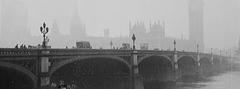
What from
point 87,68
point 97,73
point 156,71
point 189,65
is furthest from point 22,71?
point 189,65

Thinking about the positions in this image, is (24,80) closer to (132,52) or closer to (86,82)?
(86,82)

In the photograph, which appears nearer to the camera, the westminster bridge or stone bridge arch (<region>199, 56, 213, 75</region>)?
the westminster bridge

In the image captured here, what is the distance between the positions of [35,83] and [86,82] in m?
19.1

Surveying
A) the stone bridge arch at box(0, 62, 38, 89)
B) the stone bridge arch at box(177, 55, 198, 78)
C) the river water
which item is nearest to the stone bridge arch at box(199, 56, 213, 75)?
the stone bridge arch at box(177, 55, 198, 78)

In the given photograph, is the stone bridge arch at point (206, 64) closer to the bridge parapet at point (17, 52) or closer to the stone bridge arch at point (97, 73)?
the stone bridge arch at point (97, 73)

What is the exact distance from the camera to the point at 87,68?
54.8 m

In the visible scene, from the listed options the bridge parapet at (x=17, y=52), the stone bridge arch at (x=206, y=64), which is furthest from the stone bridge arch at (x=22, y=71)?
the stone bridge arch at (x=206, y=64)

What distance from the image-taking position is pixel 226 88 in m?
75.2

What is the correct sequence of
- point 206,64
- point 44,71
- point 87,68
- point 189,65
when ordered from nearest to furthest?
point 44,71, point 87,68, point 189,65, point 206,64

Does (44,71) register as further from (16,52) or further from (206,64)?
(206,64)

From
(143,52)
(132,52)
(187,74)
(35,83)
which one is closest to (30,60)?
(35,83)

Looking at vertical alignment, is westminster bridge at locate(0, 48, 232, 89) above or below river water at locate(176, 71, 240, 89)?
above

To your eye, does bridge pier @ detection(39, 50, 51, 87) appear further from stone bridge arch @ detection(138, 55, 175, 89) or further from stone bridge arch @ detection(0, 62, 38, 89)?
stone bridge arch @ detection(138, 55, 175, 89)

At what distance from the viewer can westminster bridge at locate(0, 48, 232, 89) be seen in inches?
1380
